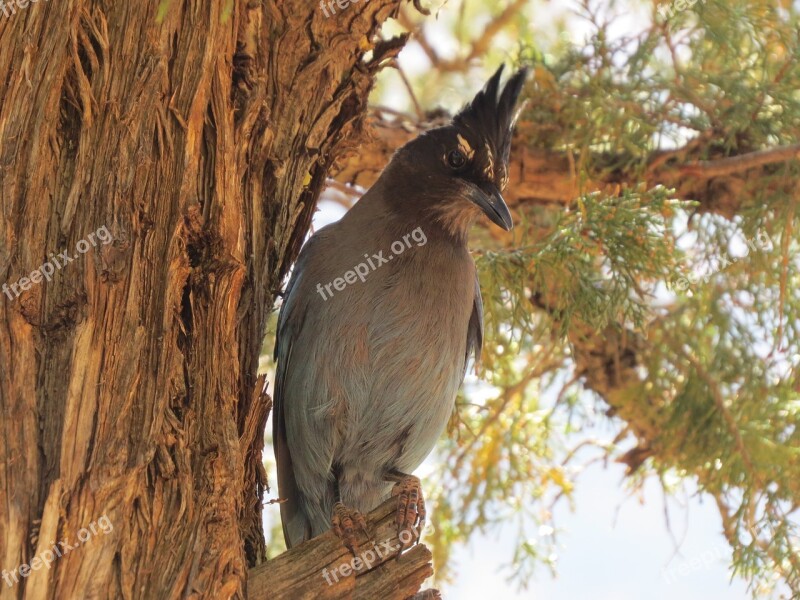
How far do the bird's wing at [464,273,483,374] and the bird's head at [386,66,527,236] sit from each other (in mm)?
305

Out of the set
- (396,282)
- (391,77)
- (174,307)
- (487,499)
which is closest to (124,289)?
(174,307)

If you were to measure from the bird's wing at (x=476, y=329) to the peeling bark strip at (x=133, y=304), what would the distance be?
128 centimetres

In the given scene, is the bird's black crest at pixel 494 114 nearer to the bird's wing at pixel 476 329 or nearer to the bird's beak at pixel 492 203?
the bird's beak at pixel 492 203

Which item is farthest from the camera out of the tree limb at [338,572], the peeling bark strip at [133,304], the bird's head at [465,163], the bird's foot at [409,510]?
the bird's head at [465,163]

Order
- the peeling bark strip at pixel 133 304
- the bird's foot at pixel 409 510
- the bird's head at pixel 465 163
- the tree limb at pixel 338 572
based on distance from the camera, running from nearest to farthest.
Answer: the peeling bark strip at pixel 133 304, the tree limb at pixel 338 572, the bird's foot at pixel 409 510, the bird's head at pixel 465 163

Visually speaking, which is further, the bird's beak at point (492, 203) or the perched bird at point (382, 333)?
the bird's beak at point (492, 203)

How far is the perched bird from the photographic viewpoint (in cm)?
369

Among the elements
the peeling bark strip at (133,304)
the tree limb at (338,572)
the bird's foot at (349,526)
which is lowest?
the tree limb at (338,572)

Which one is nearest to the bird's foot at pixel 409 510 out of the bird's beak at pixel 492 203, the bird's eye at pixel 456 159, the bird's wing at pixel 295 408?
the bird's wing at pixel 295 408

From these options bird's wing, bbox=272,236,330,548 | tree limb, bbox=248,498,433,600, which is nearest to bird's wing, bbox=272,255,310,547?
bird's wing, bbox=272,236,330,548

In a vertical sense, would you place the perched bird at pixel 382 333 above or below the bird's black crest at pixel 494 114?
below

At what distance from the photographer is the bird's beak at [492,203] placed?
4.02 metres

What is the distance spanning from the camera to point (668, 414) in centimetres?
502

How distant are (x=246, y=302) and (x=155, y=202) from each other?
0.59 meters
